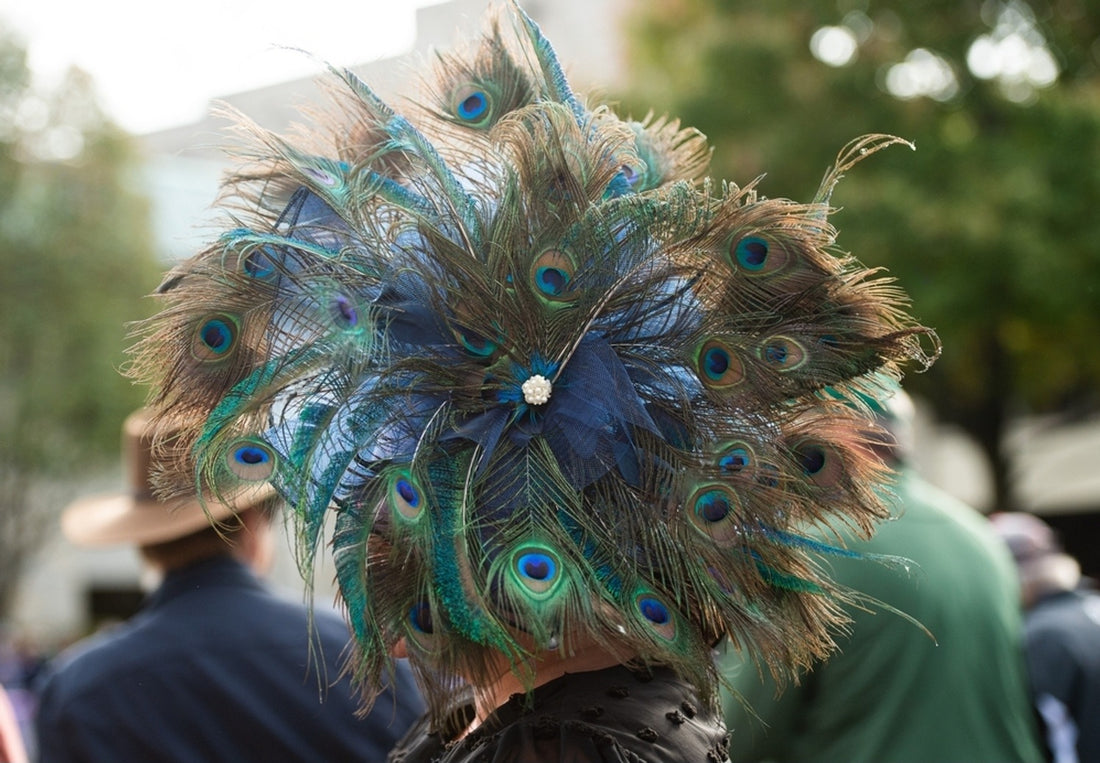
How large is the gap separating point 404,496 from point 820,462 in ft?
2.20

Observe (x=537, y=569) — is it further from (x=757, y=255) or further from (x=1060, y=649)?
(x=1060, y=649)

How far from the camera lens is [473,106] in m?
2.25

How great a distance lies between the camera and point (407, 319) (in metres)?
2.00

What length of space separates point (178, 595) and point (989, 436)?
15.8 m

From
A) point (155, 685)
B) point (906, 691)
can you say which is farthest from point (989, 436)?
point (155, 685)

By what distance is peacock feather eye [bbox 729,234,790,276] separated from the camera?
6.40 ft

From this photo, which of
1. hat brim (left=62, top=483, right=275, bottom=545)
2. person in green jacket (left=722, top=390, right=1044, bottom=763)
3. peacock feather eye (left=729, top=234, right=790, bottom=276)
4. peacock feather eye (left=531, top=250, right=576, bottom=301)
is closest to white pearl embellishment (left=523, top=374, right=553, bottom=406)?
peacock feather eye (left=531, top=250, right=576, bottom=301)

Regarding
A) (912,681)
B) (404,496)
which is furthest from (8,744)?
(912,681)

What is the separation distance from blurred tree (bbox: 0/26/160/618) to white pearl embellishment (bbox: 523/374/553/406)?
71.5 feet

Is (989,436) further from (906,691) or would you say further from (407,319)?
(407,319)

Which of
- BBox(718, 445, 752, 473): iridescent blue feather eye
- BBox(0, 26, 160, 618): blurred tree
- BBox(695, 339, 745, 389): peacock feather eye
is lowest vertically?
BBox(0, 26, 160, 618): blurred tree

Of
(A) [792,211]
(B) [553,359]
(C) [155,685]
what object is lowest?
(C) [155,685]

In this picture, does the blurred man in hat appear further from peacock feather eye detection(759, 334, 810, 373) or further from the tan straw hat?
peacock feather eye detection(759, 334, 810, 373)

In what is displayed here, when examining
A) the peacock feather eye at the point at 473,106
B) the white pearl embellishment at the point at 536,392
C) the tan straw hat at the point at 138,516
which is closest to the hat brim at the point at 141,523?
the tan straw hat at the point at 138,516
